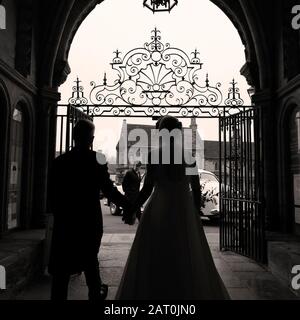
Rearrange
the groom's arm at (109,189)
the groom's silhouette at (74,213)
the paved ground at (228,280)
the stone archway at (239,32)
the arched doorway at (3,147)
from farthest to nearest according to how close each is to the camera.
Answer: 1. the stone archway at (239,32)
2. the arched doorway at (3,147)
3. the paved ground at (228,280)
4. the groom's arm at (109,189)
5. the groom's silhouette at (74,213)

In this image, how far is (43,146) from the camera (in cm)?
636

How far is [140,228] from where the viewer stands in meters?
2.78

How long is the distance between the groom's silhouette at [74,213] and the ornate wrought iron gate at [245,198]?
3.39 m

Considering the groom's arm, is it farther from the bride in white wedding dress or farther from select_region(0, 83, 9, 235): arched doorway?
select_region(0, 83, 9, 235): arched doorway

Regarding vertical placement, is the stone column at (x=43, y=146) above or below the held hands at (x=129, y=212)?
above

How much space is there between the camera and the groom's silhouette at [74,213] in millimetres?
2900

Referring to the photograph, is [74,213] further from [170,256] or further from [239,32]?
[239,32]

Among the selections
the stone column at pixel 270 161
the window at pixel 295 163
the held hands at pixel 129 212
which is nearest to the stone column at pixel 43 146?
the held hands at pixel 129 212

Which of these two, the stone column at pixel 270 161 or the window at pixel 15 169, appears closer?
the window at pixel 15 169

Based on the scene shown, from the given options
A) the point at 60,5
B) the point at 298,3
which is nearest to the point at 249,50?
the point at 298,3

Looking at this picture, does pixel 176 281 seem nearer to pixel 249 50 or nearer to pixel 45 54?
pixel 45 54

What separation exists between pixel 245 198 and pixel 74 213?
3.99m

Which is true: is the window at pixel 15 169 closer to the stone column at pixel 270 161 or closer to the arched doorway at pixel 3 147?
the arched doorway at pixel 3 147
